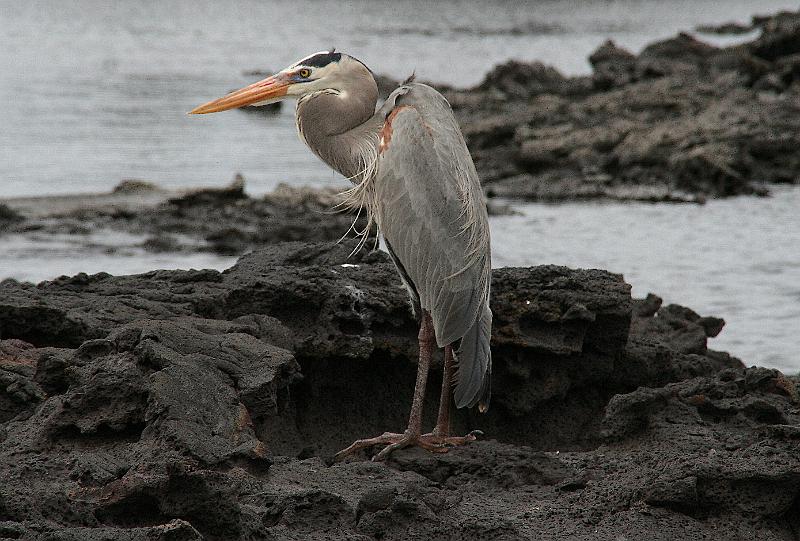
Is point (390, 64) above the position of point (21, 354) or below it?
above

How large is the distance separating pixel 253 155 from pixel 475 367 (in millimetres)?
14991

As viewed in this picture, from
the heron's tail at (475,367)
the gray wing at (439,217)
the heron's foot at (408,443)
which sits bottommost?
the heron's foot at (408,443)

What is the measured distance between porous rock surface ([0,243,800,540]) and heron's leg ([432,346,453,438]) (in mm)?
301

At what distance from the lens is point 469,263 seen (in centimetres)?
545

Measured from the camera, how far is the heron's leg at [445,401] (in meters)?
5.52

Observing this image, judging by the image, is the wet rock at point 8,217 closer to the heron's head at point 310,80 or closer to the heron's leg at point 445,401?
the heron's head at point 310,80

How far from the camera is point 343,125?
591 cm

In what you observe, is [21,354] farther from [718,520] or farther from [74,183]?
[74,183]

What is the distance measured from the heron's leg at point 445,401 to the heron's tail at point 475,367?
21cm

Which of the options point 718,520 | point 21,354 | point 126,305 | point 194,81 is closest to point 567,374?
point 718,520

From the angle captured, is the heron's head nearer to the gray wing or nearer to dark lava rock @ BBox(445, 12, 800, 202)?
the gray wing

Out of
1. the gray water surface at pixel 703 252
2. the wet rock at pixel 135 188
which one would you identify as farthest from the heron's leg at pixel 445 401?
the wet rock at pixel 135 188

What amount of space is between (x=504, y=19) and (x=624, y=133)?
57334 millimetres

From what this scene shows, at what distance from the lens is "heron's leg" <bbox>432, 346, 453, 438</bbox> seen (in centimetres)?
552
